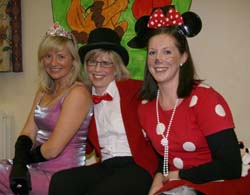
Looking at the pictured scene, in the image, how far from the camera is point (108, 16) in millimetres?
2434

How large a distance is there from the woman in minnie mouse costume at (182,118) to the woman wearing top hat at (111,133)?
0.30 feet

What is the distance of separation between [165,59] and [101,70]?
41cm

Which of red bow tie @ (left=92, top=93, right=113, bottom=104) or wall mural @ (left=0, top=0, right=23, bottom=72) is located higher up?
wall mural @ (left=0, top=0, right=23, bottom=72)

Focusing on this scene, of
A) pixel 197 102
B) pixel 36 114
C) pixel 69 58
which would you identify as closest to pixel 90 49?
pixel 69 58

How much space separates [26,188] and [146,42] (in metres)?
0.91

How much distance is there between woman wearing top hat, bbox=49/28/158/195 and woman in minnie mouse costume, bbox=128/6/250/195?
0.30 feet

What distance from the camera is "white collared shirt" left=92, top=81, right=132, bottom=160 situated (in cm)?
177

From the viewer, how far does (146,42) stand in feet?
5.70

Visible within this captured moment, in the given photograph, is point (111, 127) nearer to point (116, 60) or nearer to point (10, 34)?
point (116, 60)

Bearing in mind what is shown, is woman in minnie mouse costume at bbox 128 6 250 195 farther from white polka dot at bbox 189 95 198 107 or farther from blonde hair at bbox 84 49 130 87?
blonde hair at bbox 84 49 130 87

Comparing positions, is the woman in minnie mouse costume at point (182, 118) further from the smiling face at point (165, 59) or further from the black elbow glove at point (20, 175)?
the black elbow glove at point (20, 175)

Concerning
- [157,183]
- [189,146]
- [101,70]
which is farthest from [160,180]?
[101,70]

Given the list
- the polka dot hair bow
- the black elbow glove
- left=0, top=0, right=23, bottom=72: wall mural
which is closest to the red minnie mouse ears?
the polka dot hair bow

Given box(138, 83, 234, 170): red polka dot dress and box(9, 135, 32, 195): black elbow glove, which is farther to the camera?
box(9, 135, 32, 195): black elbow glove
